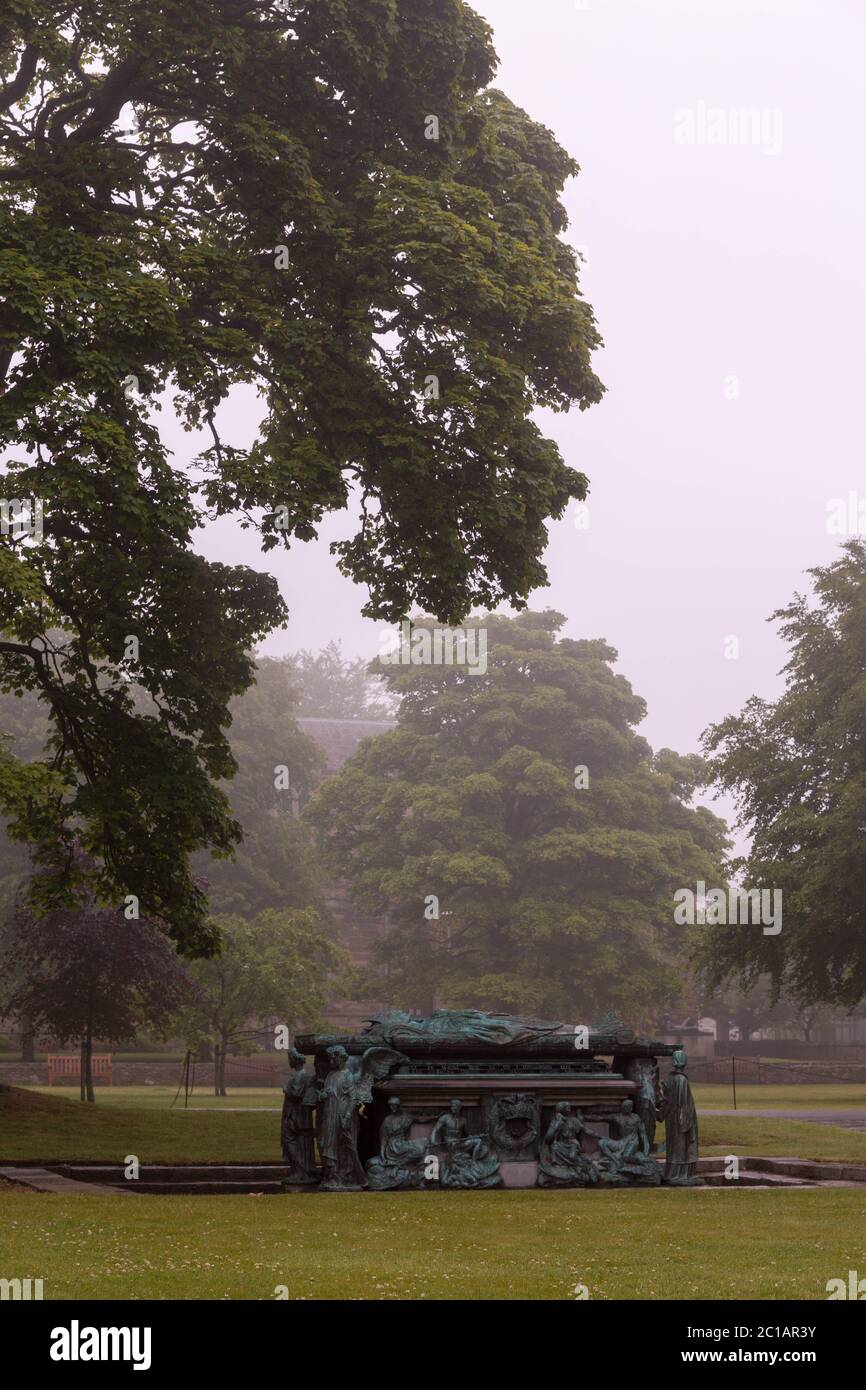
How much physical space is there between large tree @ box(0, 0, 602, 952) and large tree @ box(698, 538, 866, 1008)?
53.2 feet

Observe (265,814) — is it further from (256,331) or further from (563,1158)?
(563,1158)

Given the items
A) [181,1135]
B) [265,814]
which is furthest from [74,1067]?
[181,1135]

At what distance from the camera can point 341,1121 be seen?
16.1 m

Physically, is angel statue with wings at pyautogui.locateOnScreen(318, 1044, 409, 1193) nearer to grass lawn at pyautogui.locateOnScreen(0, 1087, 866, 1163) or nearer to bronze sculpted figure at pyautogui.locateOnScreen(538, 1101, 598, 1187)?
bronze sculpted figure at pyautogui.locateOnScreen(538, 1101, 598, 1187)

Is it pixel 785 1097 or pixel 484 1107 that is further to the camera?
pixel 785 1097

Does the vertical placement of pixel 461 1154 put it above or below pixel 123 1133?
above

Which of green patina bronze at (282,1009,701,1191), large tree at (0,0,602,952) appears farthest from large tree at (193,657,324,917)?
green patina bronze at (282,1009,701,1191)

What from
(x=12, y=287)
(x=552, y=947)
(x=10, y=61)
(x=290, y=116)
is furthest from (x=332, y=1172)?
(x=552, y=947)

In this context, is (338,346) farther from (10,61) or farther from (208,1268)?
(208,1268)

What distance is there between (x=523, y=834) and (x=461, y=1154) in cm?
3770

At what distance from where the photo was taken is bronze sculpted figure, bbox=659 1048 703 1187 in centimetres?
1714

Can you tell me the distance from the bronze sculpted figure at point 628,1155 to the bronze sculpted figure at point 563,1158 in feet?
0.80

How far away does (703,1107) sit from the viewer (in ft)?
117
